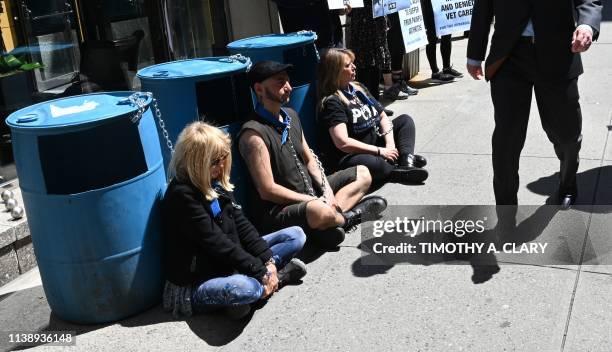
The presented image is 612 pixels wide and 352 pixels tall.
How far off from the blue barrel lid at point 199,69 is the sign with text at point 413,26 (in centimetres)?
371

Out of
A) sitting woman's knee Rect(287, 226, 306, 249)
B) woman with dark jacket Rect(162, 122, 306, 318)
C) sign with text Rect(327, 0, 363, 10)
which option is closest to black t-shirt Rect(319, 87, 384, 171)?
sign with text Rect(327, 0, 363, 10)

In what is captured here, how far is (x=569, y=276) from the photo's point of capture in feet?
12.8

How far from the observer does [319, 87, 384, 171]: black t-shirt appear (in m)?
5.29

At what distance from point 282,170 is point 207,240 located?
954 millimetres

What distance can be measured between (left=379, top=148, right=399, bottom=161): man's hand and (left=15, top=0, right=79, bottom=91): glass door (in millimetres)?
2757

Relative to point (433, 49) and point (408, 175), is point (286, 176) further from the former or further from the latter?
point (433, 49)

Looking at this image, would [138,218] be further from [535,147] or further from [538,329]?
[535,147]

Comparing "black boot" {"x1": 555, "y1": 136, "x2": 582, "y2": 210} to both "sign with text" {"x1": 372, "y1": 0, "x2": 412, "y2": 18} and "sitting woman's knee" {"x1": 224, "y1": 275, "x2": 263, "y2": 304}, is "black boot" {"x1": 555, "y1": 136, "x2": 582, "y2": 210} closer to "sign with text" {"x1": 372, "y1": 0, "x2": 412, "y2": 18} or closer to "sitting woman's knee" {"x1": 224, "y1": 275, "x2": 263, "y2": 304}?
"sitting woman's knee" {"x1": 224, "y1": 275, "x2": 263, "y2": 304}

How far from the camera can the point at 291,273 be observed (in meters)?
4.03

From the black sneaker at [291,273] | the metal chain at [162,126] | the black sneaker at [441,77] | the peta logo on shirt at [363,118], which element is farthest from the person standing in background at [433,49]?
the black sneaker at [291,273]

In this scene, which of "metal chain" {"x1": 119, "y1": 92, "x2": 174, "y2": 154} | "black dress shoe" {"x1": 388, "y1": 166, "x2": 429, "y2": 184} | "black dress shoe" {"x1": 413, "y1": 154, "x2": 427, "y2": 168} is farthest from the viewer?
"black dress shoe" {"x1": 413, "y1": 154, "x2": 427, "y2": 168}

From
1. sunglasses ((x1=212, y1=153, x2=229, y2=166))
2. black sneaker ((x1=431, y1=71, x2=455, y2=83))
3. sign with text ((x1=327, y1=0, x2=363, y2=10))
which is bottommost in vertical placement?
black sneaker ((x1=431, y1=71, x2=455, y2=83))

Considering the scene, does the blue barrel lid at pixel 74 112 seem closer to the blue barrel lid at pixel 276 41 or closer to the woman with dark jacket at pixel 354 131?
the blue barrel lid at pixel 276 41

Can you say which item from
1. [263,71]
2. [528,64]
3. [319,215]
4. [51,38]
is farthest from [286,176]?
[51,38]
